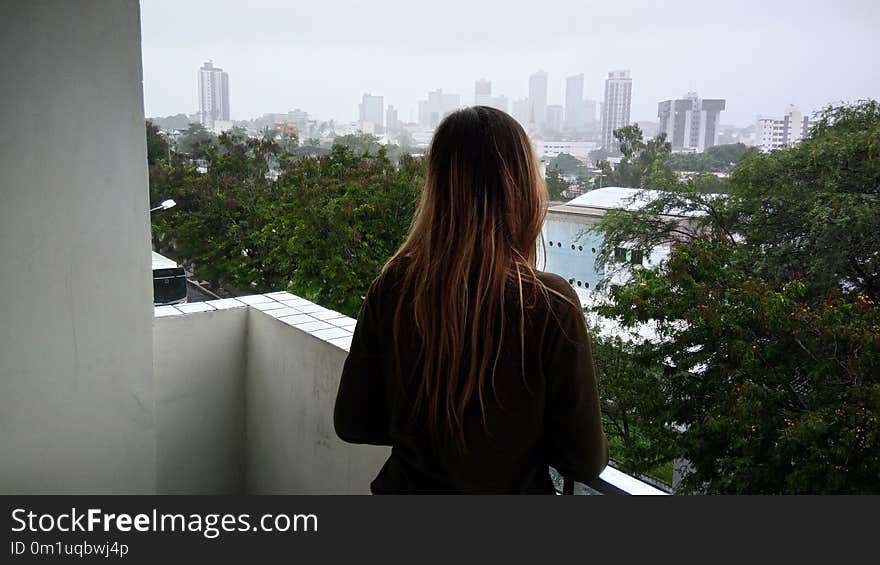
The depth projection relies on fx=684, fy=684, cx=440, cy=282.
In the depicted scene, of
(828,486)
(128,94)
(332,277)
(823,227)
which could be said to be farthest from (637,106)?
(128,94)

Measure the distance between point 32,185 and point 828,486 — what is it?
514cm

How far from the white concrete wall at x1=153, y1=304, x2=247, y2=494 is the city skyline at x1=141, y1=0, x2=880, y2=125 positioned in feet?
18.6

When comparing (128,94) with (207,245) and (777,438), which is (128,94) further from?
(207,245)

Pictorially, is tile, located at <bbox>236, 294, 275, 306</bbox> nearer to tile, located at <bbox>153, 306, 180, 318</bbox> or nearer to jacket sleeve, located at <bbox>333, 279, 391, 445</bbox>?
tile, located at <bbox>153, 306, 180, 318</bbox>

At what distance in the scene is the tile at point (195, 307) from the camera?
2.21 metres

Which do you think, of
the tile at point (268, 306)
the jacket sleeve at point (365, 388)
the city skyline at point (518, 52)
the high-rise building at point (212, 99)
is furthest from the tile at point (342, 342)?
the high-rise building at point (212, 99)

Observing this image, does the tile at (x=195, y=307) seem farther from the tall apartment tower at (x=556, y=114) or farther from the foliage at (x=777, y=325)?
the foliage at (x=777, y=325)

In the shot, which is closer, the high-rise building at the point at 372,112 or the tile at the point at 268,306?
the tile at the point at 268,306

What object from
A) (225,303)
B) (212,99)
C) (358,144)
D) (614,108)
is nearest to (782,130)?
(614,108)

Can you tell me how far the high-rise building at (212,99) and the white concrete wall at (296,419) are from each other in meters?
8.99

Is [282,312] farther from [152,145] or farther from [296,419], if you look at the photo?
[152,145]

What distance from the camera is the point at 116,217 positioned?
4.96 ft

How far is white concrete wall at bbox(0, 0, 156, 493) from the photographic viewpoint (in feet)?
4.54

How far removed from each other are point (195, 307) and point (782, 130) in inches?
300
